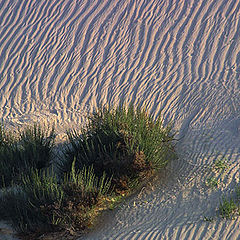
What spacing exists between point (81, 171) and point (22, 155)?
115 cm

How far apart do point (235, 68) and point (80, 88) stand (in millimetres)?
3342

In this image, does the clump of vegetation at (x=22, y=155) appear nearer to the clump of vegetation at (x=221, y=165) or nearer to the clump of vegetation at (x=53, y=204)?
the clump of vegetation at (x=53, y=204)

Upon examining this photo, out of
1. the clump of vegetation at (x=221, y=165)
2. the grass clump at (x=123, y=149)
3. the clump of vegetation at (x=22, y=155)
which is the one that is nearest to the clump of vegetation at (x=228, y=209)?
the clump of vegetation at (x=221, y=165)

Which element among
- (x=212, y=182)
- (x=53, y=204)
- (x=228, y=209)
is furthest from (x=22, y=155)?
(x=228, y=209)

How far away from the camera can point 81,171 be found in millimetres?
7152

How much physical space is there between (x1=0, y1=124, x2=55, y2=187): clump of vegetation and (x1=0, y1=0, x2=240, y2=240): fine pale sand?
141 cm

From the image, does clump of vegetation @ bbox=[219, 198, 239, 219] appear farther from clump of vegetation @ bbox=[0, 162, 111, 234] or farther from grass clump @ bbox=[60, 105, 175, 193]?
clump of vegetation @ bbox=[0, 162, 111, 234]

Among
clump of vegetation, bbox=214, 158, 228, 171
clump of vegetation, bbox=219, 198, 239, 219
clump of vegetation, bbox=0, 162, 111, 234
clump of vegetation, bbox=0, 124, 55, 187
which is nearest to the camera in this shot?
clump of vegetation, bbox=219, 198, 239, 219

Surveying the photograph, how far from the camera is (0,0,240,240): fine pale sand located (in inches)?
270

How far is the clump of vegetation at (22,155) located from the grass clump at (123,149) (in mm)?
413

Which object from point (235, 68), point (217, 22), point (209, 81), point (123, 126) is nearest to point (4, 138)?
point (123, 126)

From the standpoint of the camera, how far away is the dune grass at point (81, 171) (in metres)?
6.46

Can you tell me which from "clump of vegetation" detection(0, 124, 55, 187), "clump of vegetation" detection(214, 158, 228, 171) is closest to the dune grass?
"clump of vegetation" detection(0, 124, 55, 187)

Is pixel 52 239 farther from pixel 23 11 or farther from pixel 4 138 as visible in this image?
pixel 23 11
